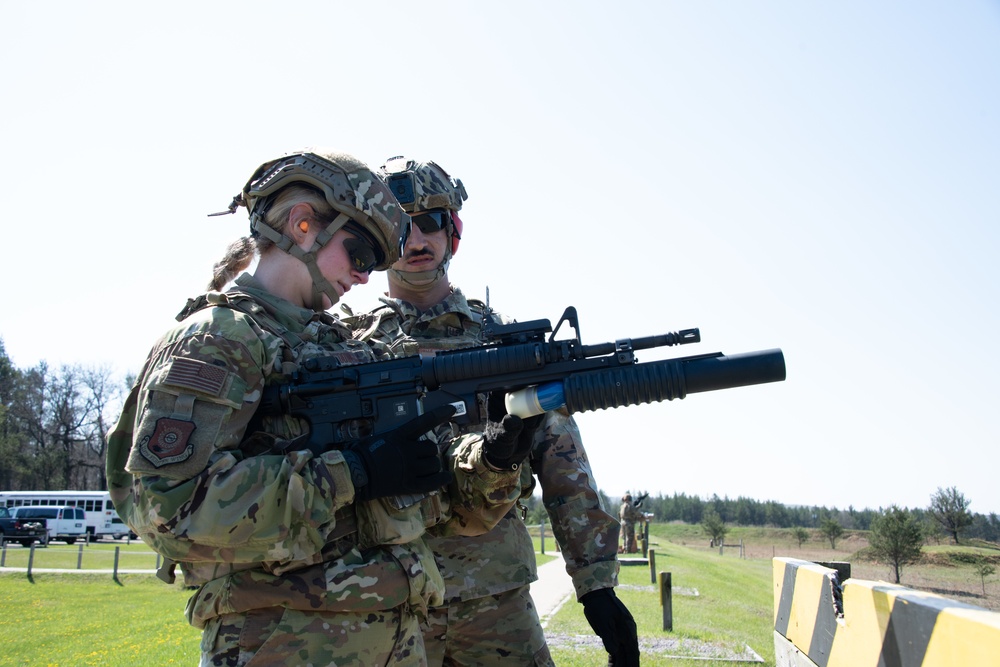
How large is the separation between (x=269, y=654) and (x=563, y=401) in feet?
4.68

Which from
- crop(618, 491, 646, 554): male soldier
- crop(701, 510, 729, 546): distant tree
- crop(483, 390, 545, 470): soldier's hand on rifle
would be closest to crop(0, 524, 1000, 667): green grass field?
crop(483, 390, 545, 470): soldier's hand on rifle

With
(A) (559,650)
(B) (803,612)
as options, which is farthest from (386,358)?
(A) (559,650)

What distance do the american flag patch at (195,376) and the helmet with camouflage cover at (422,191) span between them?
1976 mm

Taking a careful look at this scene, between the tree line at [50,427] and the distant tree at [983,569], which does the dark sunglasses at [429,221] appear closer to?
the distant tree at [983,569]

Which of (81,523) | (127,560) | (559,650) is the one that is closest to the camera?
(559,650)

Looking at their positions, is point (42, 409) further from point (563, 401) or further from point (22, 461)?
point (563, 401)

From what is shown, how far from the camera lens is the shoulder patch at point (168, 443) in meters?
2.32

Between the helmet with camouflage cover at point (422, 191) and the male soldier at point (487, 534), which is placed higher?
the helmet with camouflage cover at point (422, 191)

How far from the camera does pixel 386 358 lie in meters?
3.35

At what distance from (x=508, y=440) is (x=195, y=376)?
1209 millimetres

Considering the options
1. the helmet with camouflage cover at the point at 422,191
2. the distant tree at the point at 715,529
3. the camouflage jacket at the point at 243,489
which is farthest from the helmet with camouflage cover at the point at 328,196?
the distant tree at the point at 715,529

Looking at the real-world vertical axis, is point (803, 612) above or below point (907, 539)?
above

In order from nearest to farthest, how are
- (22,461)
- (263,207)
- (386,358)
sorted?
1. (263,207)
2. (386,358)
3. (22,461)

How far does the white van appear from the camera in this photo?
120 feet
